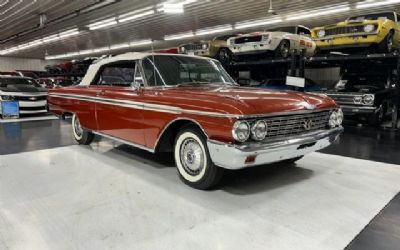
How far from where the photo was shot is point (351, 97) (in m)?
7.79

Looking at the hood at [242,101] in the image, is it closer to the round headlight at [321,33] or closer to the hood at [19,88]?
the round headlight at [321,33]

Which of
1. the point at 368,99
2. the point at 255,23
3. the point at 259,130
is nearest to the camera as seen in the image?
the point at 259,130

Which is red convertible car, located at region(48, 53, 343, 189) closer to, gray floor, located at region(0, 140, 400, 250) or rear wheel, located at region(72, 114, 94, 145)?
gray floor, located at region(0, 140, 400, 250)

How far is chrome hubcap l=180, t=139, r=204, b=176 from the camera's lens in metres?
3.27

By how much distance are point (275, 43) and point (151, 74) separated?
5637 mm

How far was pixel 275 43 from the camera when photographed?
28.2 feet

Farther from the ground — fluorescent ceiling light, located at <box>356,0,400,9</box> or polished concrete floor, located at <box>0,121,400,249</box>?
fluorescent ceiling light, located at <box>356,0,400,9</box>

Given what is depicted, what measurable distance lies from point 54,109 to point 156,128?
3498 millimetres

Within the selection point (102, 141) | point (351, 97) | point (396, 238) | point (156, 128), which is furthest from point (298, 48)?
point (396, 238)

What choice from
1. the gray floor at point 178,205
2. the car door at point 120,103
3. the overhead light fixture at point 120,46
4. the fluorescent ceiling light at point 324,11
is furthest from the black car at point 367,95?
the overhead light fixture at point 120,46

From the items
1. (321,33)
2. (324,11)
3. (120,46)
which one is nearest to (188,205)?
(321,33)

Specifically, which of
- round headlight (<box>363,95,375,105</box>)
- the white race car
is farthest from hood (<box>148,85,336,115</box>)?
the white race car

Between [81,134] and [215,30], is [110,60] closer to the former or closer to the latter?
[81,134]

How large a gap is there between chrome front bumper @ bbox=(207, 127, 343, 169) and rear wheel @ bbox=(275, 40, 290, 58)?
5996 millimetres
